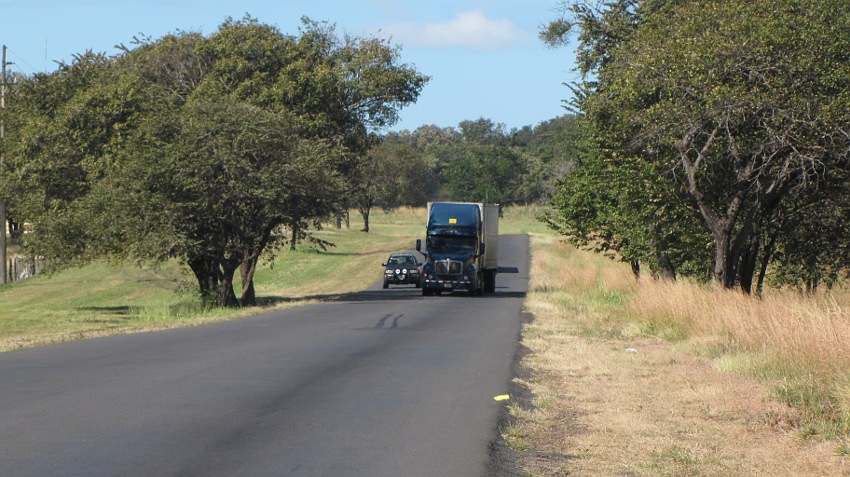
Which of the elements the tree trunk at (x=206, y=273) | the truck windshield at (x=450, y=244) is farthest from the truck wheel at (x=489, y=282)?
the tree trunk at (x=206, y=273)

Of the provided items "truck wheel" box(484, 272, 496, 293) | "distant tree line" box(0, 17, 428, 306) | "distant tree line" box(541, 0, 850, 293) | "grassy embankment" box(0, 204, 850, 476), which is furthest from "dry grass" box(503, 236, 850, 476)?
"truck wheel" box(484, 272, 496, 293)

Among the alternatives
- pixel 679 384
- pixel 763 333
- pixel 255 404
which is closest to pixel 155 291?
pixel 763 333

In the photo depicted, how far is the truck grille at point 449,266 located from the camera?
40000mm

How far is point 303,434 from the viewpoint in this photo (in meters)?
9.77

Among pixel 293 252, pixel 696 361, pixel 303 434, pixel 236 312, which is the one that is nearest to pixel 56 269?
pixel 236 312

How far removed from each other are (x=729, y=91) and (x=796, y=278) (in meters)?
14.8

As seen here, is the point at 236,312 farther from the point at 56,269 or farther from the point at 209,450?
the point at 209,450

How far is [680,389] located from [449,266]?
87.9 ft

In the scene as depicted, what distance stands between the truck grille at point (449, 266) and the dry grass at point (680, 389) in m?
15.6

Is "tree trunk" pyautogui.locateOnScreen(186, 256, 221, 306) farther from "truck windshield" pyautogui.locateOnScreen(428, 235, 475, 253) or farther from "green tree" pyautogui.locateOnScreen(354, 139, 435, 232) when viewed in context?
"green tree" pyautogui.locateOnScreen(354, 139, 435, 232)

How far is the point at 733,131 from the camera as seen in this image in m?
25.9

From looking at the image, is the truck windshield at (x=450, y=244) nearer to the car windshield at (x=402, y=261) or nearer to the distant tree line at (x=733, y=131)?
the distant tree line at (x=733, y=131)

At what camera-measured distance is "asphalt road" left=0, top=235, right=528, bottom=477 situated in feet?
27.9

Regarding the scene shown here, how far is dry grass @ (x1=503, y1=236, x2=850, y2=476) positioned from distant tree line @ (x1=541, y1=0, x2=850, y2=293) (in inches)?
152
